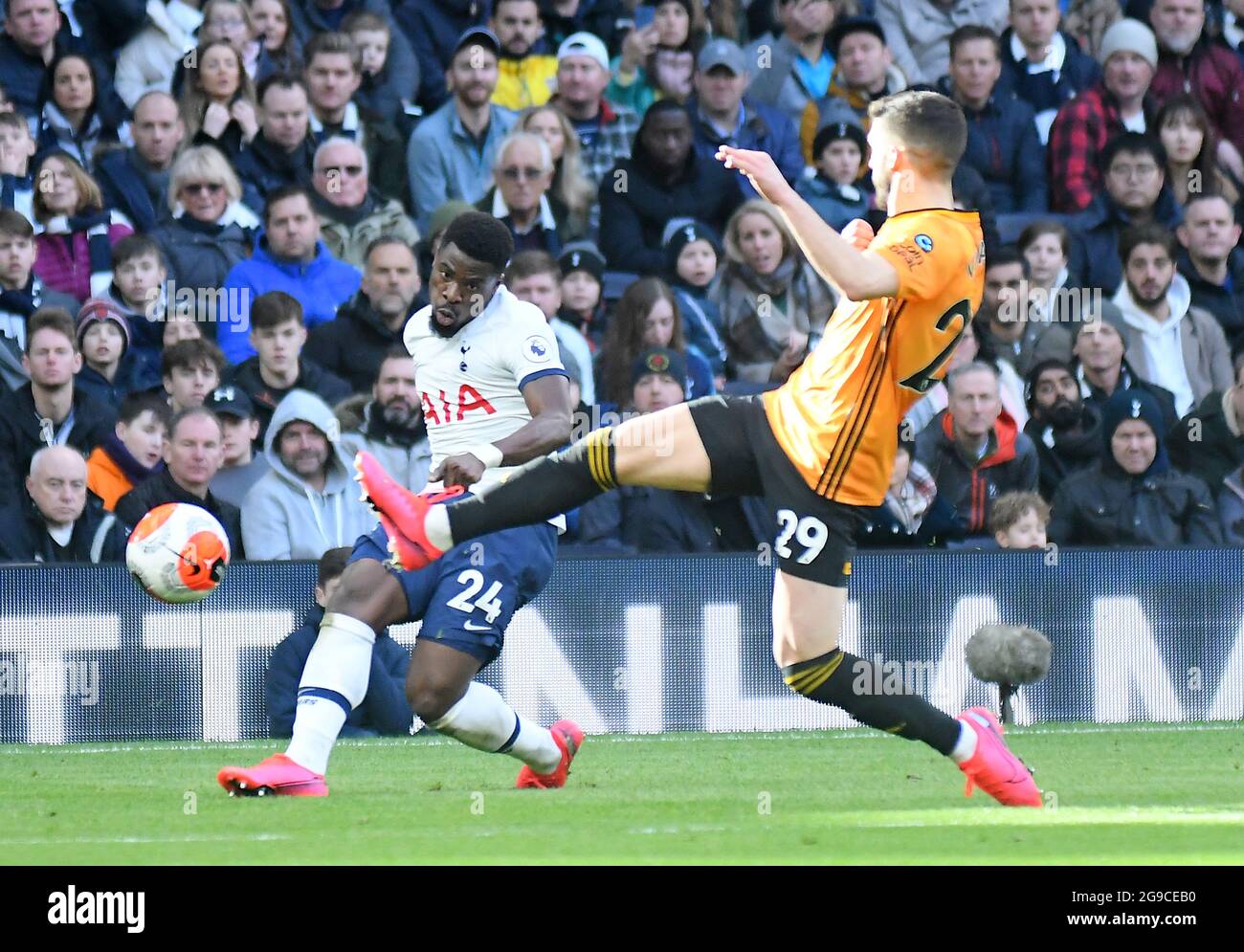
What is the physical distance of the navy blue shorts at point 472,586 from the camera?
813 centimetres

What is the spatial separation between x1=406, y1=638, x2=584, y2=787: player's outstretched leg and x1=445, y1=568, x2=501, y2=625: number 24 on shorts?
16 cm

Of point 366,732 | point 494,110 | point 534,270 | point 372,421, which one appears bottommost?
point 366,732

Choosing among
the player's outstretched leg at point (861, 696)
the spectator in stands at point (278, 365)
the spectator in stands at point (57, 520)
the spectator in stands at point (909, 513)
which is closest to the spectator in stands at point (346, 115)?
the spectator in stands at point (278, 365)

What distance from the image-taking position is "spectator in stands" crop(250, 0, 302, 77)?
14555mm

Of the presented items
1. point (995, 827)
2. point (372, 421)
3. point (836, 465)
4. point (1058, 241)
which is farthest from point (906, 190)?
point (1058, 241)

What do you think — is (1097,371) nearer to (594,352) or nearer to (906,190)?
(594,352)

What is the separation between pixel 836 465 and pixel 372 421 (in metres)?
5.67

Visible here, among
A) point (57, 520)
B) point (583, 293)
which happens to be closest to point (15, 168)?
point (57, 520)

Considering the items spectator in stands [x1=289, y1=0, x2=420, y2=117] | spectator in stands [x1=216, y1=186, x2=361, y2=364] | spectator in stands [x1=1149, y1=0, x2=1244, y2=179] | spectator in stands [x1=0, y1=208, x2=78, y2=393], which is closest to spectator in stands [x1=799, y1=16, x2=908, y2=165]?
spectator in stands [x1=1149, y1=0, x2=1244, y2=179]

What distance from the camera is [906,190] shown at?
24.4 feet

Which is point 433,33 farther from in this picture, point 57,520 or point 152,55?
point 57,520

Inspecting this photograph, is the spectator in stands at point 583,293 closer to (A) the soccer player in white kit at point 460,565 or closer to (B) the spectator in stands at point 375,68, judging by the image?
(B) the spectator in stands at point 375,68

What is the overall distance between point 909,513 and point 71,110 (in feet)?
18.9

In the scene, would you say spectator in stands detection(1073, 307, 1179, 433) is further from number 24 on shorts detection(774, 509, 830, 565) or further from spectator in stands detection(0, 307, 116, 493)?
number 24 on shorts detection(774, 509, 830, 565)
